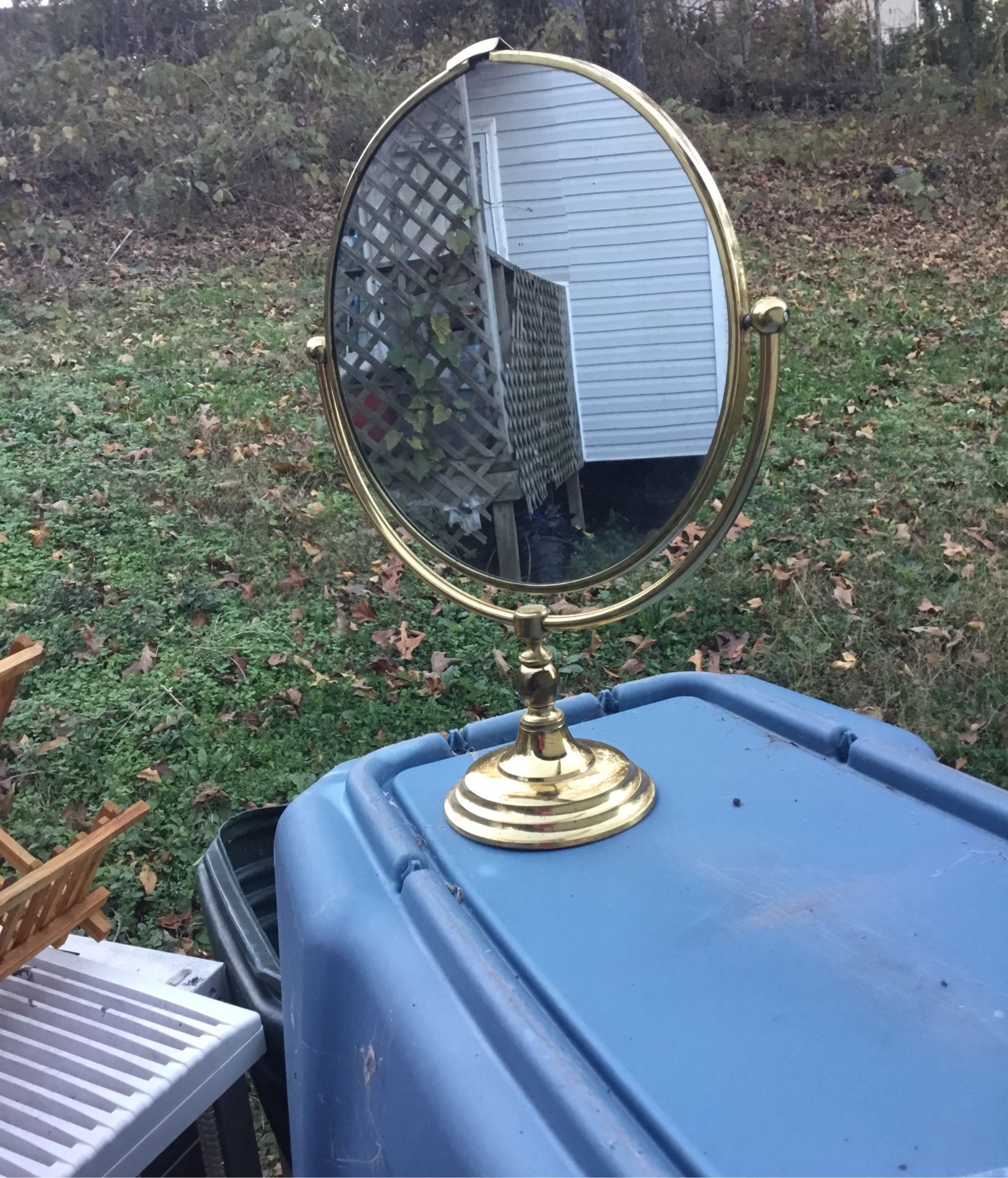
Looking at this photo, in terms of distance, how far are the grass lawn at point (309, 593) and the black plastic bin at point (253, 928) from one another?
1.88ft

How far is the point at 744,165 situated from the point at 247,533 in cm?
646

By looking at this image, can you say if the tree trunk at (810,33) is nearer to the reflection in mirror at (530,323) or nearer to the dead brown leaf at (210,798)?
the dead brown leaf at (210,798)

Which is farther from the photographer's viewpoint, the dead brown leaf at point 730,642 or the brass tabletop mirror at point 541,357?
the dead brown leaf at point 730,642

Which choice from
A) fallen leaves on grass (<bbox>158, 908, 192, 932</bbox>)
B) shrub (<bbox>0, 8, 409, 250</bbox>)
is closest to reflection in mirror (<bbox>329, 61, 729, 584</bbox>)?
fallen leaves on grass (<bbox>158, 908, 192, 932</bbox>)

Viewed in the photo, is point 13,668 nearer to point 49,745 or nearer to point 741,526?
point 49,745

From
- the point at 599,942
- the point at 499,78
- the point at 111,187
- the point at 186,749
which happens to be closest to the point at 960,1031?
the point at 599,942

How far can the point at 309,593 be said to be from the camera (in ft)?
12.8

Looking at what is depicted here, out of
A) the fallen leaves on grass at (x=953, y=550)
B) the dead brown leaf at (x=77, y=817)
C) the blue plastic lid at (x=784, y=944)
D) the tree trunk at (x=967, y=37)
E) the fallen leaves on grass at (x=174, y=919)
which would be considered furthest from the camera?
the tree trunk at (x=967, y=37)

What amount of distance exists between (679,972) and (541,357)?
2.18 ft

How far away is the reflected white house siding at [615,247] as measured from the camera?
1081mm

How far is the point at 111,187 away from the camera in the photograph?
818cm

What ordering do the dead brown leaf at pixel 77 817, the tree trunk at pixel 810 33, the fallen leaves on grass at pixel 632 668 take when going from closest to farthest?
the dead brown leaf at pixel 77 817, the fallen leaves on grass at pixel 632 668, the tree trunk at pixel 810 33

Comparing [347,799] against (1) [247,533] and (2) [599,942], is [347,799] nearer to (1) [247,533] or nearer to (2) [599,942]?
(2) [599,942]

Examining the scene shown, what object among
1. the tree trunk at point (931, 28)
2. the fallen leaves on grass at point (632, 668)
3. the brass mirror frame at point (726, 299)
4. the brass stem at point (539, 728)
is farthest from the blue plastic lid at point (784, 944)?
the tree trunk at point (931, 28)
